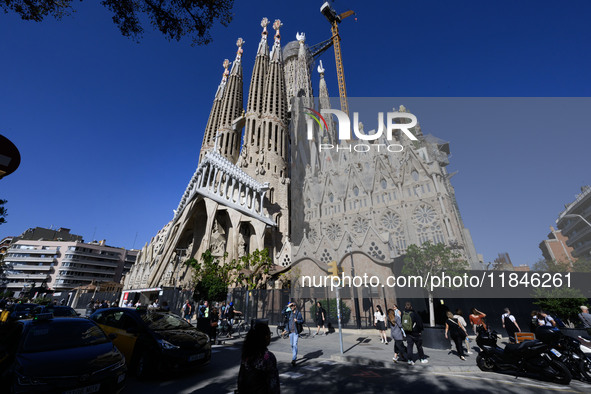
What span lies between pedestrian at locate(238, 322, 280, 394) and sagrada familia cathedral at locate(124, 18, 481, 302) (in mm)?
17815

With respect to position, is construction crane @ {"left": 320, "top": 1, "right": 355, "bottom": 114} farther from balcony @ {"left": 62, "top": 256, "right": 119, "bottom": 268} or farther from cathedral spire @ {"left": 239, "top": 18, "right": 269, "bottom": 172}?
balcony @ {"left": 62, "top": 256, "right": 119, "bottom": 268}

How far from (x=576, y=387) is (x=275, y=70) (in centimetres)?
4941

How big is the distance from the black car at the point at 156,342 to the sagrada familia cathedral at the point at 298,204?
1550cm

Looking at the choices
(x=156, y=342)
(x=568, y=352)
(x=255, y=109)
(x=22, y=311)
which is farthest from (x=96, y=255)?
(x=568, y=352)

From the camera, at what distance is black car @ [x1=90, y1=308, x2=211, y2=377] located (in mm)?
4828

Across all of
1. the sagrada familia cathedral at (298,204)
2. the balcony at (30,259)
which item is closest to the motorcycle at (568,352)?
the sagrada familia cathedral at (298,204)

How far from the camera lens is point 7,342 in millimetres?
3891

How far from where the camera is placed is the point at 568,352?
5148 millimetres

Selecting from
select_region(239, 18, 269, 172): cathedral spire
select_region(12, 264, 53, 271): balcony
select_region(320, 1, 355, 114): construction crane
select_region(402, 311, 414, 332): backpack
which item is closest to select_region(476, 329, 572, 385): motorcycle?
select_region(402, 311, 414, 332): backpack

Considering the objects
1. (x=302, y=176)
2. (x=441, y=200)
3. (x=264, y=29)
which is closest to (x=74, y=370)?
(x=441, y=200)

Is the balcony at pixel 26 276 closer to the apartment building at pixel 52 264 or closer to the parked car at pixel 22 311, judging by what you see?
the apartment building at pixel 52 264

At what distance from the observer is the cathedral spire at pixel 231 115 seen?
44688 millimetres

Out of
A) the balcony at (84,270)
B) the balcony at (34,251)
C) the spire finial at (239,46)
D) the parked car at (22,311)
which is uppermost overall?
the spire finial at (239,46)

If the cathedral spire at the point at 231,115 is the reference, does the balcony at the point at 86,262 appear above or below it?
below
